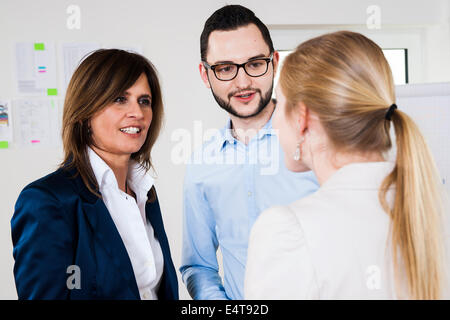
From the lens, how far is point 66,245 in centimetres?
97

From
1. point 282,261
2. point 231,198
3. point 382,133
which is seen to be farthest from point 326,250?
point 231,198

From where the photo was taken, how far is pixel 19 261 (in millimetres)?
946

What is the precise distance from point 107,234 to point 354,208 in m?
0.63

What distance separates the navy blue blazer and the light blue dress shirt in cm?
33

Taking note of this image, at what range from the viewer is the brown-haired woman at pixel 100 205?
94 centimetres

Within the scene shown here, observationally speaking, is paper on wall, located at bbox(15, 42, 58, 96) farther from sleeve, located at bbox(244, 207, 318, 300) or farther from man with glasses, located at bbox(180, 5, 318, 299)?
sleeve, located at bbox(244, 207, 318, 300)

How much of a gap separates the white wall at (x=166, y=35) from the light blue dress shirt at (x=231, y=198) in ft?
4.16

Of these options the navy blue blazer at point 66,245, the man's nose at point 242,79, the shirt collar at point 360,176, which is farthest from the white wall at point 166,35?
the shirt collar at point 360,176

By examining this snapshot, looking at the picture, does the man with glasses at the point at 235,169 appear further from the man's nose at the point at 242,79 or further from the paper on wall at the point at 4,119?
the paper on wall at the point at 4,119

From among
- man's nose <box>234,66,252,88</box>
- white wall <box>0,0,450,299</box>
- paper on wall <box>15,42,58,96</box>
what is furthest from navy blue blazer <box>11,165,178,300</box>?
paper on wall <box>15,42,58,96</box>

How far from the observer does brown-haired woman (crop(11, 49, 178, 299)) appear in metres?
0.94

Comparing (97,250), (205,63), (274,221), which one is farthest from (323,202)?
(205,63)
